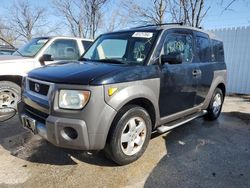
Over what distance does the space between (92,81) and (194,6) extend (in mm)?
9894

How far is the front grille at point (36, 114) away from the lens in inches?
124

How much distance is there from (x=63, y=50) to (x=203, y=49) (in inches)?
135

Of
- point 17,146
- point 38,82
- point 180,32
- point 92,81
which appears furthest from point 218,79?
point 17,146

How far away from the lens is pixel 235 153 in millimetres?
3910

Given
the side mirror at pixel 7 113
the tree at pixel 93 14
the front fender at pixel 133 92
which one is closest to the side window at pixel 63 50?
the side mirror at pixel 7 113

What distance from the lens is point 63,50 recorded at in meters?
6.32

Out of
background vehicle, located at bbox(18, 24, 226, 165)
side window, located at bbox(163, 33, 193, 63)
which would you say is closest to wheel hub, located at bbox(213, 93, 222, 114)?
background vehicle, located at bbox(18, 24, 226, 165)

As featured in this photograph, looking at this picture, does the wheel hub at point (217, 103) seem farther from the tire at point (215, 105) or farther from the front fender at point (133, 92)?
the front fender at point (133, 92)

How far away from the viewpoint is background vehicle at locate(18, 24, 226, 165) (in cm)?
289

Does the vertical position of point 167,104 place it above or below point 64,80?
below

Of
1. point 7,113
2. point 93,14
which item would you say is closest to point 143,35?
point 7,113

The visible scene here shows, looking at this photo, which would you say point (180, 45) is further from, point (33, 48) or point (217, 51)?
point (33, 48)

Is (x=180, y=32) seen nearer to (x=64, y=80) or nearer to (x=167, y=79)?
(x=167, y=79)

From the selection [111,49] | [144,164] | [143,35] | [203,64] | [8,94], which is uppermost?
[143,35]
